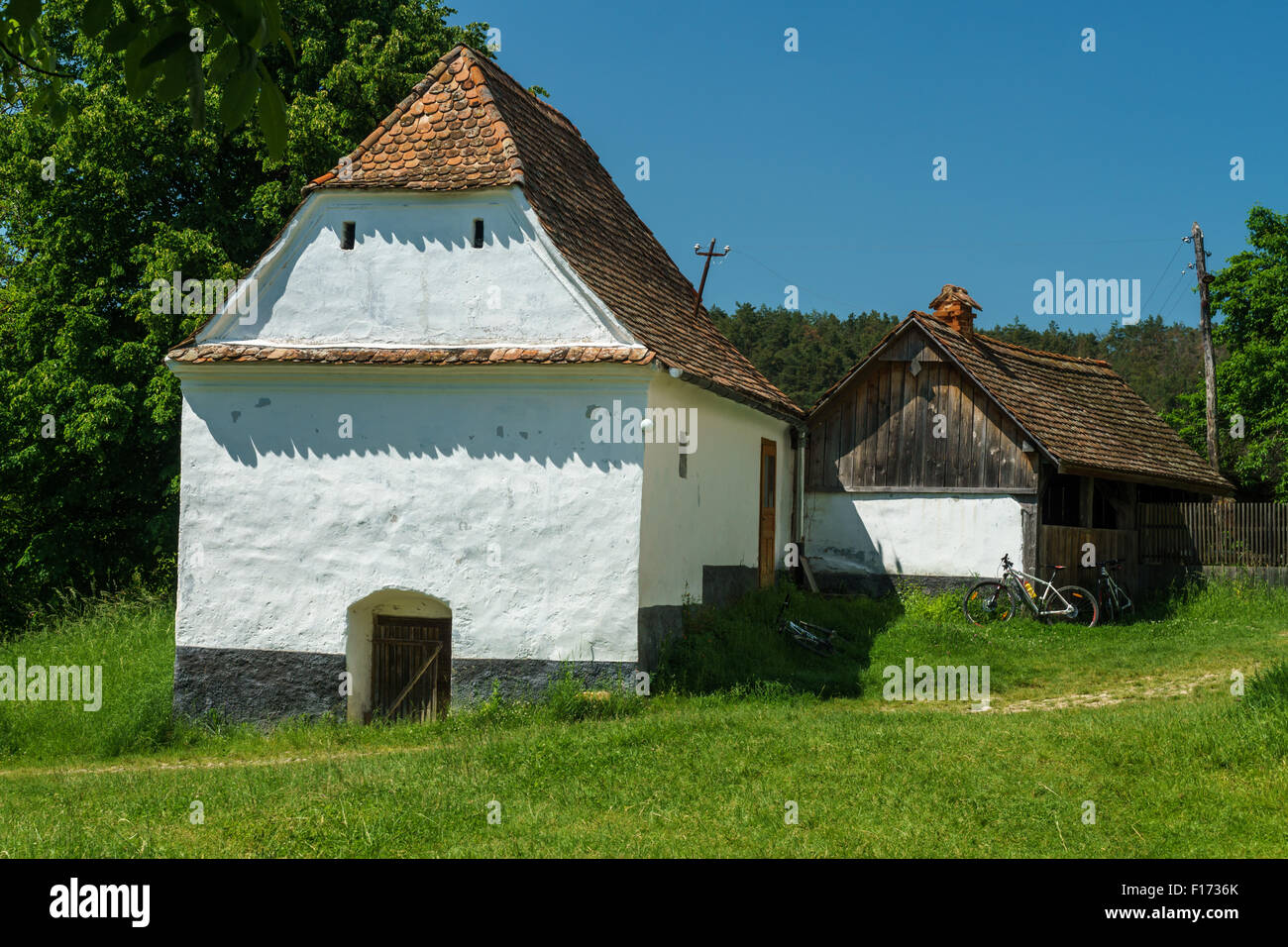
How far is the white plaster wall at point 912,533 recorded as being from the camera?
17766 mm

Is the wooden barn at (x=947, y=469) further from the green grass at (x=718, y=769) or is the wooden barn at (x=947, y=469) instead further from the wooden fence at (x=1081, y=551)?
the green grass at (x=718, y=769)

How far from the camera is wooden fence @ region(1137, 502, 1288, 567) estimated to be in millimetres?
20219

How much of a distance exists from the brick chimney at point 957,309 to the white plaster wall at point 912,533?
14.1 feet

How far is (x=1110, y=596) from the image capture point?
60.5 ft

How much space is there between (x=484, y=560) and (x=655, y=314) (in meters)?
4.05

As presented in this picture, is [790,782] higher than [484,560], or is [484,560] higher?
[484,560]

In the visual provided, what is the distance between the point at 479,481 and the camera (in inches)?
470

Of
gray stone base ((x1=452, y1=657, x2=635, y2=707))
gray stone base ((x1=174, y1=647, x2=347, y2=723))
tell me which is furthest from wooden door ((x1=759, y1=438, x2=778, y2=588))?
gray stone base ((x1=174, y1=647, x2=347, y2=723))

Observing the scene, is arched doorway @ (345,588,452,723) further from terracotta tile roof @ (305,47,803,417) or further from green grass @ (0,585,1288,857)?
terracotta tile roof @ (305,47,803,417)

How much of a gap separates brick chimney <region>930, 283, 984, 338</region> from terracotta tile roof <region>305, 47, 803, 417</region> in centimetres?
618

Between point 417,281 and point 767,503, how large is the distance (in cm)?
682
